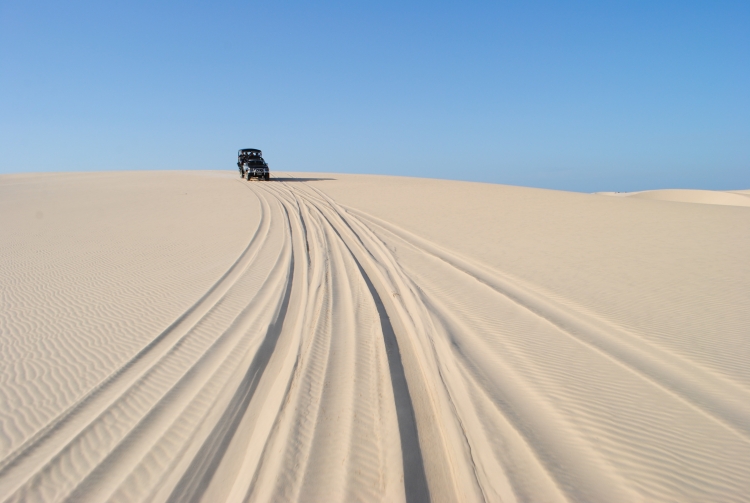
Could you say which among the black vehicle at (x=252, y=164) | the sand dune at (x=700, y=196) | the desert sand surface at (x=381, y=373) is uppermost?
the black vehicle at (x=252, y=164)

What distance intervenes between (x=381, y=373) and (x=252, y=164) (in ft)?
100

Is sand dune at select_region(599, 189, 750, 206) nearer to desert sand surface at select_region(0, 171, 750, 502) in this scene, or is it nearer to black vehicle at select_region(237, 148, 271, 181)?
desert sand surface at select_region(0, 171, 750, 502)

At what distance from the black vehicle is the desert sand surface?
22206 mm

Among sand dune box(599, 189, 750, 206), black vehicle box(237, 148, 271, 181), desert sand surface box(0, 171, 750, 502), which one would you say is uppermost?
black vehicle box(237, 148, 271, 181)

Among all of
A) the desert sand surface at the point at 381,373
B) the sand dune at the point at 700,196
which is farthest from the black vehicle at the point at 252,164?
the sand dune at the point at 700,196

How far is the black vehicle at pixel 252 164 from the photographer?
32.5 metres

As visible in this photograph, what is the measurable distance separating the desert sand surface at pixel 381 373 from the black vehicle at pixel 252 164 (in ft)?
72.9

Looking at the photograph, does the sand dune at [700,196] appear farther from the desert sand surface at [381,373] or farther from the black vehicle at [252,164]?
the black vehicle at [252,164]

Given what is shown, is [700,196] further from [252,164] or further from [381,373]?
[381,373]

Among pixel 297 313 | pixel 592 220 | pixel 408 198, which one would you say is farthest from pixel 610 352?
pixel 408 198

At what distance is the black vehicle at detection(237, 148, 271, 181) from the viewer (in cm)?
3250

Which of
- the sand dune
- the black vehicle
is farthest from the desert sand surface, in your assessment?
the sand dune

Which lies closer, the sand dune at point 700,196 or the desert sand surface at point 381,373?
the desert sand surface at point 381,373

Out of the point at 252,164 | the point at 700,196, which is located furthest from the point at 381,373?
the point at 700,196
